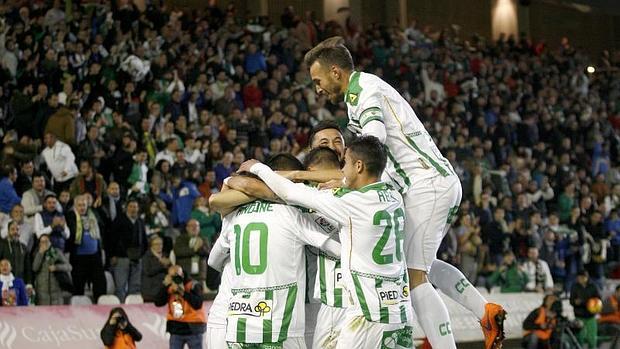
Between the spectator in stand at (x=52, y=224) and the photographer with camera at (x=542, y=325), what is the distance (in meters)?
6.73

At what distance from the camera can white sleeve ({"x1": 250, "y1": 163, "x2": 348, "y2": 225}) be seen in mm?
6113

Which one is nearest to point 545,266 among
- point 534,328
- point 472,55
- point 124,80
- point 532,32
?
point 534,328

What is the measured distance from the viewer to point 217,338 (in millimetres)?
7176

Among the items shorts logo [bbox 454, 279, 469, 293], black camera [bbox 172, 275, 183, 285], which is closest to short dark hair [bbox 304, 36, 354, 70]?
shorts logo [bbox 454, 279, 469, 293]

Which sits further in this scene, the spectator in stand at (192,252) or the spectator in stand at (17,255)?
the spectator in stand at (192,252)

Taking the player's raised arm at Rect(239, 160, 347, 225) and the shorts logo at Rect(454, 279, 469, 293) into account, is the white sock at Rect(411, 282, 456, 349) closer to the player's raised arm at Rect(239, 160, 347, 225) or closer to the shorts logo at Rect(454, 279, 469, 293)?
the shorts logo at Rect(454, 279, 469, 293)

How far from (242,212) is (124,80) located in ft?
38.9

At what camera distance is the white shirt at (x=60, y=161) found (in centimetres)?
1501

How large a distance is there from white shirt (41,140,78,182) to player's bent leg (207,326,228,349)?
326 inches

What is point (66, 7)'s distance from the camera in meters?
20.8

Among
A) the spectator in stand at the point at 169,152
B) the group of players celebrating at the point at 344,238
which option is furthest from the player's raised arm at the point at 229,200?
the spectator in stand at the point at 169,152

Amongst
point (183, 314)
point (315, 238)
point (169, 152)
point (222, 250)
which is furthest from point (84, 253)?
point (315, 238)

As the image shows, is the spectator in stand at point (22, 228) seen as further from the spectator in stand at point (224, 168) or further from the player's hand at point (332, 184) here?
the player's hand at point (332, 184)

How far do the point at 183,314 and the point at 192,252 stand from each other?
1940 mm
